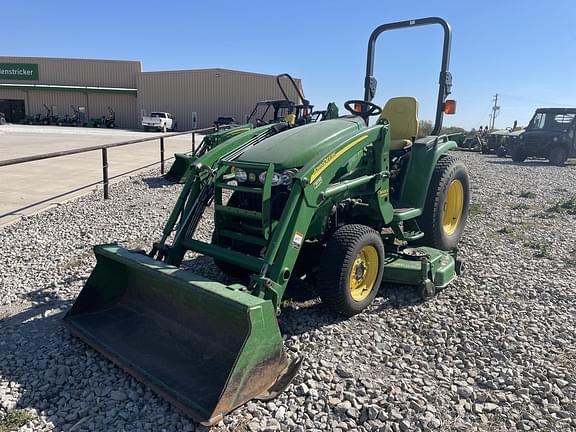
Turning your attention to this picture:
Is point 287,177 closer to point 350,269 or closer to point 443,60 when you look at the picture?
point 350,269

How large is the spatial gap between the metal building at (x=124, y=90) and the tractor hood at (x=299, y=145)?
93.4 feet

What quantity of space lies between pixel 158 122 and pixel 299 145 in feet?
97.2

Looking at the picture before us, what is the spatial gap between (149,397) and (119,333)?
670mm

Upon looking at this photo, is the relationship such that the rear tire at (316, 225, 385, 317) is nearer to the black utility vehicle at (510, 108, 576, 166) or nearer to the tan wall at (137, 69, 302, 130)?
the black utility vehicle at (510, 108, 576, 166)

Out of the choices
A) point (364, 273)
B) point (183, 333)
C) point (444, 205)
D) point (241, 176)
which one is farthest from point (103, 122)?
point (183, 333)

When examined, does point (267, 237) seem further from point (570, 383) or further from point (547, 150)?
point (547, 150)

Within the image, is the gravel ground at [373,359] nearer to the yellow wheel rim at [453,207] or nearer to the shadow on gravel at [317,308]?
the shadow on gravel at [317,308]

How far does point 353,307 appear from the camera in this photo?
3475 millimetres

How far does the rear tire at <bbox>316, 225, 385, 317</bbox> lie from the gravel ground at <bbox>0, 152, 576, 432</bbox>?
0.57ft

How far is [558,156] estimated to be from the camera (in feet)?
53.9

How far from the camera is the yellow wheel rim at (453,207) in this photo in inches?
204

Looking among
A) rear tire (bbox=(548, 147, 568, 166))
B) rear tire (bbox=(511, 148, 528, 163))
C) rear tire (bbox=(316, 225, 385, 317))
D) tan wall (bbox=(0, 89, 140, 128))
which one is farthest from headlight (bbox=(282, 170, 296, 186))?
tan wall (bbox=(0, 89, 140, 128))

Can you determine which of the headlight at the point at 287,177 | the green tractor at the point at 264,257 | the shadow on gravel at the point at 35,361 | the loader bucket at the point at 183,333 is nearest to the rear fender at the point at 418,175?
the green tractor at the point at 264,257

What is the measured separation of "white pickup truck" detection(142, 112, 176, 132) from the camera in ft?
102
